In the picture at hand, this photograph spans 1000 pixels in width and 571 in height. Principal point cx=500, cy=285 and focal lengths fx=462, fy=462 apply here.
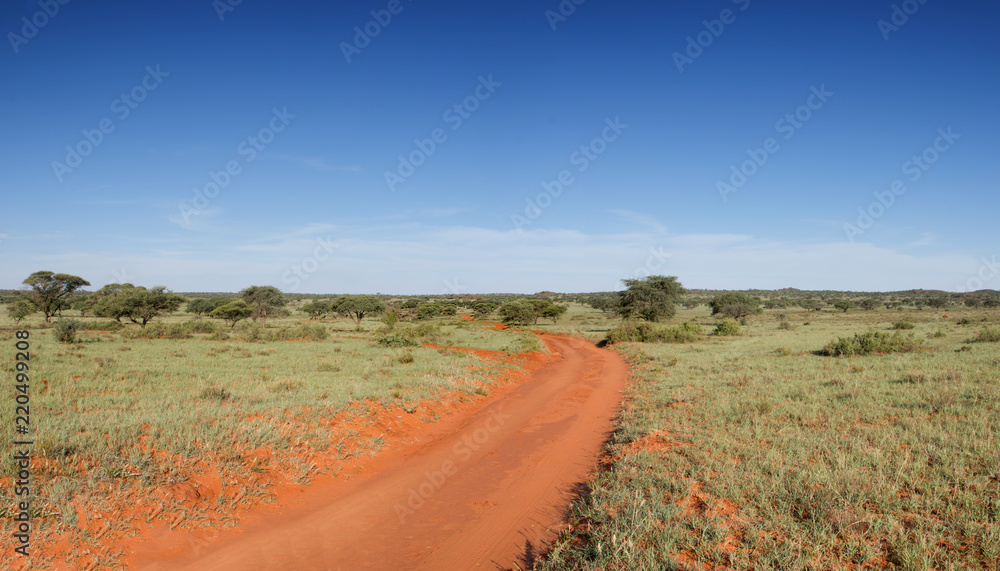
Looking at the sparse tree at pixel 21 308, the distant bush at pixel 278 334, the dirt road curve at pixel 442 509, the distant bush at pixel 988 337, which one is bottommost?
the dirt road curve at pixel 442 509

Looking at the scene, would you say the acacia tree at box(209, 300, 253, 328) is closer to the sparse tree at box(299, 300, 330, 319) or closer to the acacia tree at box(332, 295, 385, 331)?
A: the acacia tree at box(332, 295, 385, 331)

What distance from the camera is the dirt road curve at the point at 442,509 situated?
5.81 m

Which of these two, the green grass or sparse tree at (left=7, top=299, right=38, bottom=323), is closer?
the green grass

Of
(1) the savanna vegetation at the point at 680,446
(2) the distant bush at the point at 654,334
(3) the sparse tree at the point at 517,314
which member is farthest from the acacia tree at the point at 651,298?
(1) the savanna vegetation at the point at 680,446

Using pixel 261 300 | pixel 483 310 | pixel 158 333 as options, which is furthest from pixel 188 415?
pixel 483 310

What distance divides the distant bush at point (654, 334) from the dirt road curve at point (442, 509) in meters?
24.8

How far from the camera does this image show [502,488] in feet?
26.1

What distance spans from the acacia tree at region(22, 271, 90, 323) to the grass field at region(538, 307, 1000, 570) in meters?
54.6

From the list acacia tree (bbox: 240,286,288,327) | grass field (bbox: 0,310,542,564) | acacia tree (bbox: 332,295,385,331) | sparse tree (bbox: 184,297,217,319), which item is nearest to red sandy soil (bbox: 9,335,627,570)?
grass field (bbox: 0,310,542,564)

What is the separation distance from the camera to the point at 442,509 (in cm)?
726

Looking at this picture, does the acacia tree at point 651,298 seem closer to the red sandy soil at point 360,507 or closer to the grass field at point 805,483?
the grass field at point 805,483

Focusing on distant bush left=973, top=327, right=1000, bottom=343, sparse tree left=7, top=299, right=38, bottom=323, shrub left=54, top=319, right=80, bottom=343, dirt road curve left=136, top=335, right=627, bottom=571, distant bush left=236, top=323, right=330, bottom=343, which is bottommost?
dirt road curve left=136, top=335, right=627, bottom=571

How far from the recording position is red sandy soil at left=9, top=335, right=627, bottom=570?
225 inches

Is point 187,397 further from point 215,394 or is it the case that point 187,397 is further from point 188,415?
point 188,415
